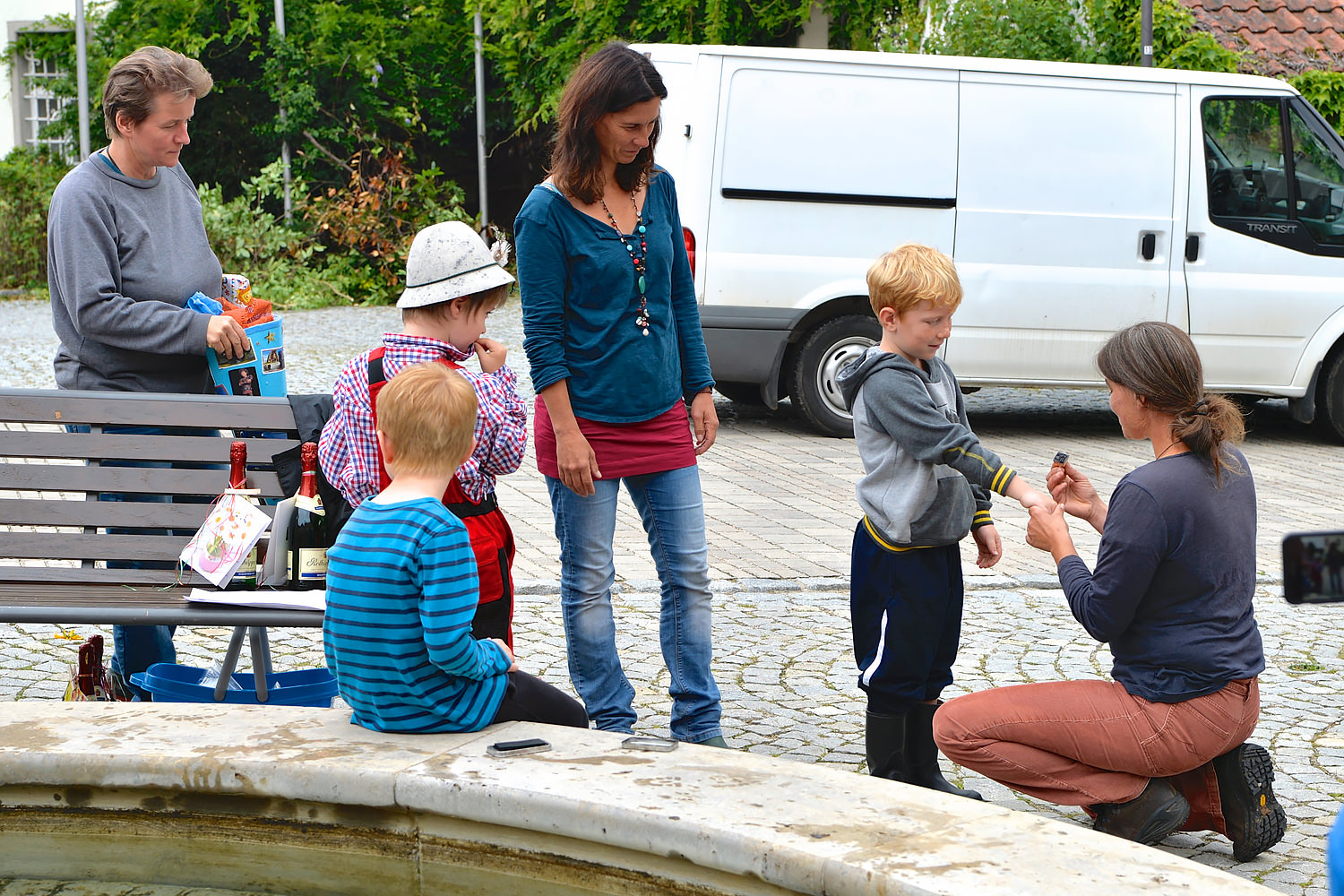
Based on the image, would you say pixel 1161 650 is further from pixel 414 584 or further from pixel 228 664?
pixel 228 664

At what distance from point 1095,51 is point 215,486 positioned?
12.1 m

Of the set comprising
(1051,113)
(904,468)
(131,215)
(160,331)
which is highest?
(1051,113)

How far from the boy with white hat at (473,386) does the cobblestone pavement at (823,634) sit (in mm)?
1068

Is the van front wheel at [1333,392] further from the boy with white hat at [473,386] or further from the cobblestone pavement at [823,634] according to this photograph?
the boy with white hat at [473,386]

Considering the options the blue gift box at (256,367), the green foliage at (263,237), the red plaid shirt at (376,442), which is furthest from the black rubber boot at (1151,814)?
the green foliage at (263,237)

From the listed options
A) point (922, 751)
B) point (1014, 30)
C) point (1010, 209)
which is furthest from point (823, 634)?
point (1014, 30)

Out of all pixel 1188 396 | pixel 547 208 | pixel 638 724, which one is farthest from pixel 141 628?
pixel 1188 396

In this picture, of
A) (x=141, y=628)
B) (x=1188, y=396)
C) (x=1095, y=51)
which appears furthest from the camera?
(x=1095, y=51)

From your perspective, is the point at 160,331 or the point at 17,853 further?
the point at 160,331

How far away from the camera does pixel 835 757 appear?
4.14 m

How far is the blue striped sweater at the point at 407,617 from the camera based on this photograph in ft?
10.0

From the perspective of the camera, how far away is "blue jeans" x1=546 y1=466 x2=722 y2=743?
387 centimetres

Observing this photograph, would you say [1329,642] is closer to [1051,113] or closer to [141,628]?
[141,628]

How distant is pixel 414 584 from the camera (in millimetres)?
3084
